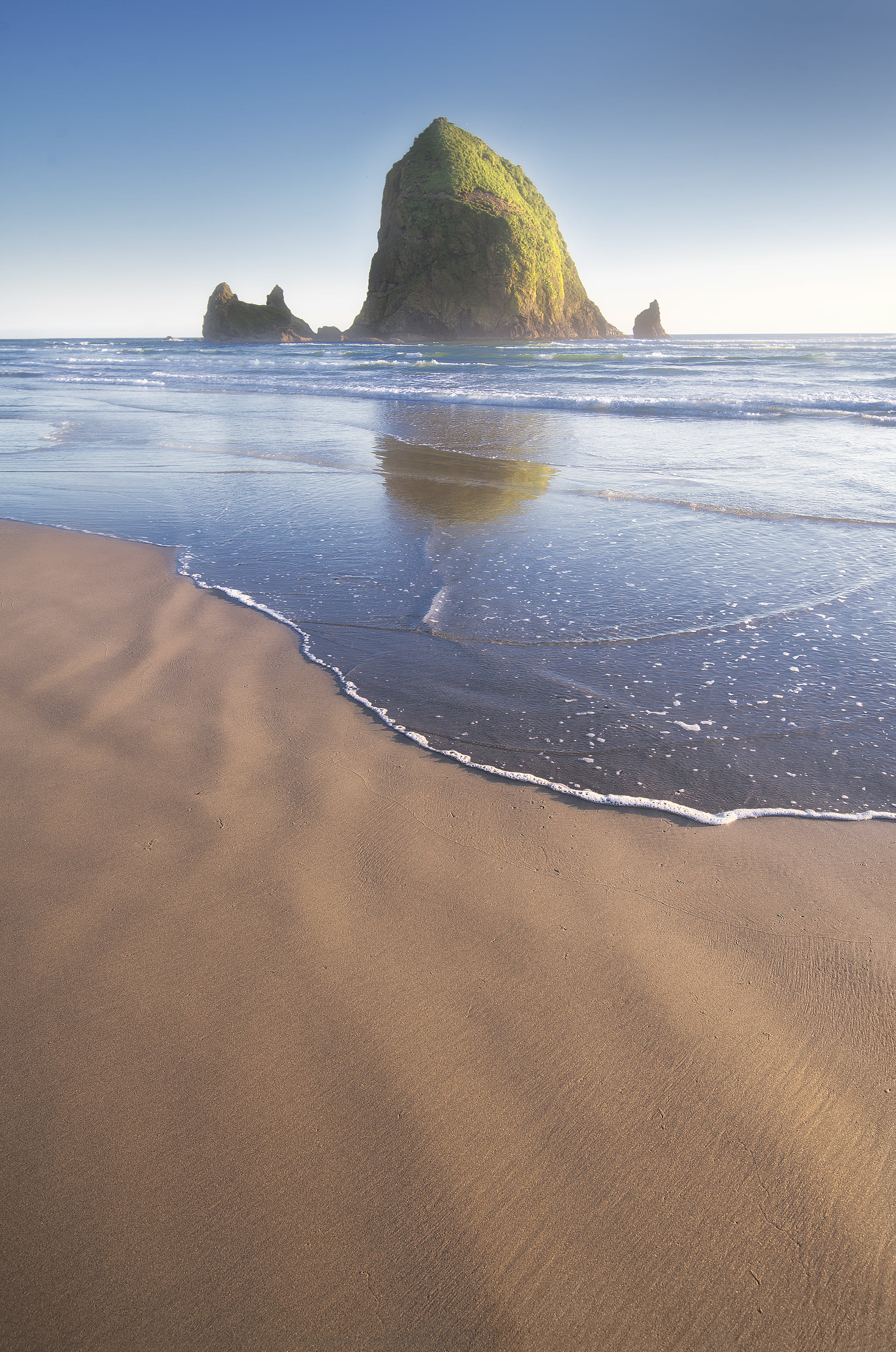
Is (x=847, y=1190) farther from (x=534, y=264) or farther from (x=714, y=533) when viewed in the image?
(x=534, y=264)

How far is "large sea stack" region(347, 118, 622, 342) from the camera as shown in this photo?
76.4 m

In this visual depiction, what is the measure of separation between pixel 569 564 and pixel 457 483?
3.39 meters

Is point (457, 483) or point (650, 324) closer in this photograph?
point (457, 483)

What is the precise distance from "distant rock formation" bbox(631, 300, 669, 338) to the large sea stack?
156ft

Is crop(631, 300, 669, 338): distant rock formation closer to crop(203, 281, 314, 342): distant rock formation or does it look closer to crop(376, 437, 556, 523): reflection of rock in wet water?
crop(203, 281, 314, 342): distant rock formation

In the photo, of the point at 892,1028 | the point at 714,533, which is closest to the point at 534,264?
the point at 714,533

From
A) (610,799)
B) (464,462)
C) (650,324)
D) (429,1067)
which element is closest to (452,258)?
(650,324)

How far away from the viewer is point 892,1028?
173 centimetres

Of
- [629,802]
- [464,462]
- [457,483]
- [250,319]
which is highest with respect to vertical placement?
[250,319]

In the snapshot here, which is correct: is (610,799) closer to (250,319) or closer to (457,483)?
(457,483)

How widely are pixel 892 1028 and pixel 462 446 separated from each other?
9930 millimetres

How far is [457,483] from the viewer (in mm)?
8141

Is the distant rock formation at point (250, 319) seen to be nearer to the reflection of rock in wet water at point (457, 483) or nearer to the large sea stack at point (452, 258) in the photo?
the large sea stack at point (452, 258)

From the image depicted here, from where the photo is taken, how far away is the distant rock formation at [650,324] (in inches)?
4882
